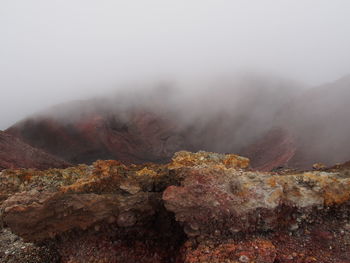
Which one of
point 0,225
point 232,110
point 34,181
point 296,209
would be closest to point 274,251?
point 296,209

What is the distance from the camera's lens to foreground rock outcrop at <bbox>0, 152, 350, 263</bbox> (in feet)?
19.6

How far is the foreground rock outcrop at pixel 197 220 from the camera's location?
5969 mm

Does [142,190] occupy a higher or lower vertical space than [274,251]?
higher

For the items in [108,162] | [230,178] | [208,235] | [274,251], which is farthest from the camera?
[108,162]

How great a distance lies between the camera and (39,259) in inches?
287

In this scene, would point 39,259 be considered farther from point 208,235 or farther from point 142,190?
point 208,235

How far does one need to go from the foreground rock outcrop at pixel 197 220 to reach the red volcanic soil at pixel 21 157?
30.5 m

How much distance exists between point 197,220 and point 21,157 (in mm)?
37130

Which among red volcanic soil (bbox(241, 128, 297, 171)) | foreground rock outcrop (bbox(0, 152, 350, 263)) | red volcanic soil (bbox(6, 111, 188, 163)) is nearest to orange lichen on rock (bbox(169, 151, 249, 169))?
foreground rock outcrop (bbox(0, 152, 350, 263))

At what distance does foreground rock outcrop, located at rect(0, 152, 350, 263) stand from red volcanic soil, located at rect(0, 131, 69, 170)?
3054 centimetres

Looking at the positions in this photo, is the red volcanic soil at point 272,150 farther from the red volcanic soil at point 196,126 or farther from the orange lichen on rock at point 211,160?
the orange lichen on rock at point 211,160

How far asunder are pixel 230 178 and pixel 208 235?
1818mm

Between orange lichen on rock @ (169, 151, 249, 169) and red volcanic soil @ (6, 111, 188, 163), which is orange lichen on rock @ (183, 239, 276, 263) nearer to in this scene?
orange lichen on rock @ (169, 151, 249, 169)

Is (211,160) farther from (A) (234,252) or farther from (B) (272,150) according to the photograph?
(B) (272,150)
